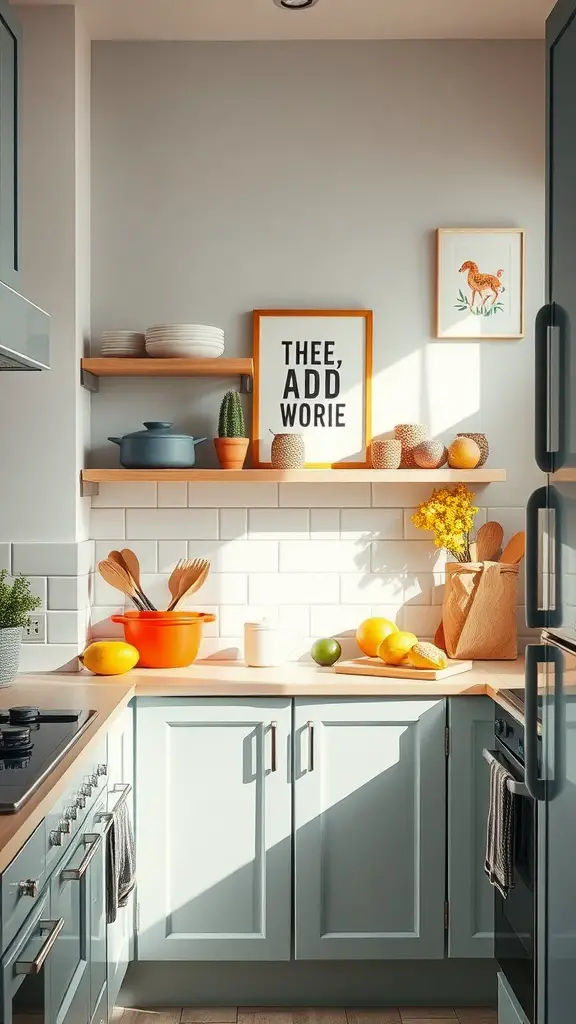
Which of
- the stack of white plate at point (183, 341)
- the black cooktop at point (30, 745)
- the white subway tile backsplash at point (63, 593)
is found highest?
the stack of white plate at point (183, 341)

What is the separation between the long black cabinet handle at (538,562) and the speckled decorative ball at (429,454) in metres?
1.42

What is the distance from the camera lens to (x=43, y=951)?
5.74 ft

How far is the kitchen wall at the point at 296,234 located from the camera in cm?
344

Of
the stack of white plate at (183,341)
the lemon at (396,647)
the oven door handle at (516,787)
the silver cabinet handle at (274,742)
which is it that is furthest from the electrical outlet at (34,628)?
the oven door handle at (516,787)

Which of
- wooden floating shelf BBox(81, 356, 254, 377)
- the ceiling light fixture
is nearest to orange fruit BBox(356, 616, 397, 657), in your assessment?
wooden floating shelf BBox(81, 356, 254, 377)

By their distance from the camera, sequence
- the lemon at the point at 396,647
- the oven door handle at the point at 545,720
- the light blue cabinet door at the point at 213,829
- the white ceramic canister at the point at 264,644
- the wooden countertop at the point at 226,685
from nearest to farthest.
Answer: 1. the oven door handle at the point at 545,720
2. the wooden countertop at the point at 226,685
3. the light blue cabinet door at the point at 213,829
4. the lemon at the point at 396,647
5. the white ceramic canister at the point at 264,644

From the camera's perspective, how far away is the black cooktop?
1884mm

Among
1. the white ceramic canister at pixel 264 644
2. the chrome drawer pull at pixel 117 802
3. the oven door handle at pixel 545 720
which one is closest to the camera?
the oven door handle at pixel 545 720

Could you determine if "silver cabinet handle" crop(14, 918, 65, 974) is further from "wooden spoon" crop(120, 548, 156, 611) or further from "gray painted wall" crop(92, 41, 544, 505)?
"gray painted wall" crop(92, 41, 544, 505)

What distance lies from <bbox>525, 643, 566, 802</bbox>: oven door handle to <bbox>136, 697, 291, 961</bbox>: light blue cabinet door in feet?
4.00

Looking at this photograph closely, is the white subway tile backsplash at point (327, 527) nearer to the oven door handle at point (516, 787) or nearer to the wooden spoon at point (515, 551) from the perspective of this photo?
the wooden spoon at point (515, 551)

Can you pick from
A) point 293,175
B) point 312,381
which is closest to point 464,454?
point 312,381

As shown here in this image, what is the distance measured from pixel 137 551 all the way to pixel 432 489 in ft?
3.34

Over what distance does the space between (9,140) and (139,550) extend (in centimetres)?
148
